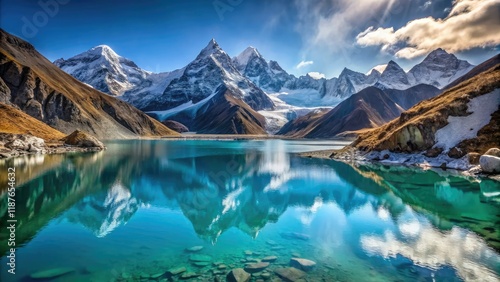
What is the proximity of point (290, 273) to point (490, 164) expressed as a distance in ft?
150

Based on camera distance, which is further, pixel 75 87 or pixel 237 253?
pixel 75 87

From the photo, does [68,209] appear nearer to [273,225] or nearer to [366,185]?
[273,225]

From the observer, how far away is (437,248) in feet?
61.2

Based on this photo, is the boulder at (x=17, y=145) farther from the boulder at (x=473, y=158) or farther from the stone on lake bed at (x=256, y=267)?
the boulder at (x=473, y=158)

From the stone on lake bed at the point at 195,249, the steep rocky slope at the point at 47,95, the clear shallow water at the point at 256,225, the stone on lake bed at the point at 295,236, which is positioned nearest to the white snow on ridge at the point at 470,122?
the clear shallow water at the point at 256,225

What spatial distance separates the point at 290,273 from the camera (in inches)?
588

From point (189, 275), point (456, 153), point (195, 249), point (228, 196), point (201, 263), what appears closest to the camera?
point (189, 275)

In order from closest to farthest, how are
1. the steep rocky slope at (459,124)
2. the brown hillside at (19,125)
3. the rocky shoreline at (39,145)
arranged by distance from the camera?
the steep rocky slope at (459,124) < the rocky shoreline at (39,145) < the brown hillside at (19,125)

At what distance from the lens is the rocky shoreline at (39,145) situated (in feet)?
212

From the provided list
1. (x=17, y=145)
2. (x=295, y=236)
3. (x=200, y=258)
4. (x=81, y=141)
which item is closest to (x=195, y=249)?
(x=200, y=258)

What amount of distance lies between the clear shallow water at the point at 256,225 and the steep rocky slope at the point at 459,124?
14.7 metres

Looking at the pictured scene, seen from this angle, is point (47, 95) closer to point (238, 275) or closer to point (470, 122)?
point (238, 275)

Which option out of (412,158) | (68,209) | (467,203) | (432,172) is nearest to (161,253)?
(68,209)

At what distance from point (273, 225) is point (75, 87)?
184 metres
